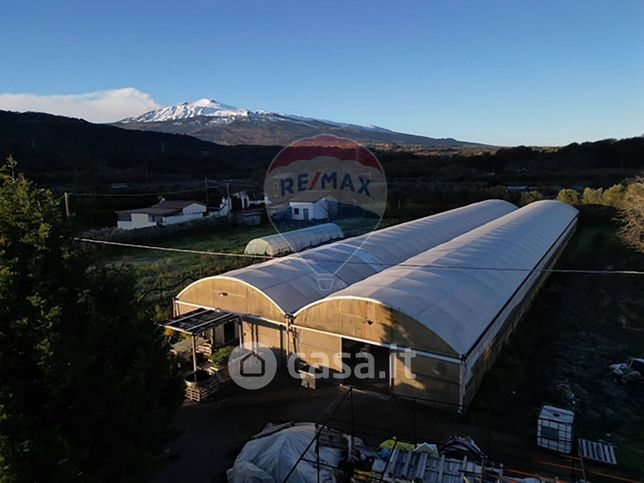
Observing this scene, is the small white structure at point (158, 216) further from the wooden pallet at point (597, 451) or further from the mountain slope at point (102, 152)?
the wooden pallet at point (597, 451)

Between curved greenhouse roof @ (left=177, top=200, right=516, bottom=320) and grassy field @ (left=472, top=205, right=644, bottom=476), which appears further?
curved greenhouse roof @ (left=177, top=200, right=516, bottom=320)

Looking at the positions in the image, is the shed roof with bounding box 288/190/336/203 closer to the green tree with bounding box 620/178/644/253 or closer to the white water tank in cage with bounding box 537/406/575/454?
the green tree with bounding box 620/178/644/253

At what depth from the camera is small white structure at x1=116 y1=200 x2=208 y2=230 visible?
36250 millimetres

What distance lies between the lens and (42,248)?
220 inches

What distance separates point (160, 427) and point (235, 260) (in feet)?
56.5

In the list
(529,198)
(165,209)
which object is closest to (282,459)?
(165,209)

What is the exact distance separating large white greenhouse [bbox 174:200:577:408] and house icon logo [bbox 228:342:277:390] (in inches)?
12.2

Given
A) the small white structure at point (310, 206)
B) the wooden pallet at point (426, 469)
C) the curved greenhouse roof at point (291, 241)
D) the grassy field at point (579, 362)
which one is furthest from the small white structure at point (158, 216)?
the wooden pallet at point (426, 469)

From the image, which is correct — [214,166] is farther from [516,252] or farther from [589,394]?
[589,394]

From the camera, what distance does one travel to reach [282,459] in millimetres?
7609

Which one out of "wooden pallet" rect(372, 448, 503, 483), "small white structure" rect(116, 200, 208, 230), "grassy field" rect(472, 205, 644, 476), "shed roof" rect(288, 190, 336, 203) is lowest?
"grassy field" rect(472, 205, 644, 476)

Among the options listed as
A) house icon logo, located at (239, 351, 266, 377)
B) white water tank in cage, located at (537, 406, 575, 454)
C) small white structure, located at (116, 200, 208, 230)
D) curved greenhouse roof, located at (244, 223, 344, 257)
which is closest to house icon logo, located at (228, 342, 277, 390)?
house icon logo, located at (239, 351, 266, 377)

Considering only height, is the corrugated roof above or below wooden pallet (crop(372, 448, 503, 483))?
above

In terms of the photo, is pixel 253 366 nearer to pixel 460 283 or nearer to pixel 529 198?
pixel 460 283
